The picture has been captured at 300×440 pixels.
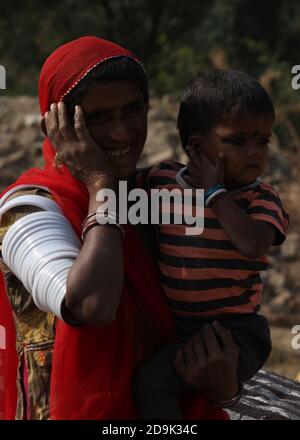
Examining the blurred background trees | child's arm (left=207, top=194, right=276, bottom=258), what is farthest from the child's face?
the blurred background trees

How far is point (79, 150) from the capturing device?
225 centimetres

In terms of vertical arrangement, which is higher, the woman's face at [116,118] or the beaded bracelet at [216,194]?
the woman's face at [116,118]

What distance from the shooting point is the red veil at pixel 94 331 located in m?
2.21

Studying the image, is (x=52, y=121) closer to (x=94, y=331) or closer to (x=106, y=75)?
(x=106, y=75)

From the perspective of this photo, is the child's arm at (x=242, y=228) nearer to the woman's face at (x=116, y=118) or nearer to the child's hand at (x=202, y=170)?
the child's hand at (x=202, y=170)

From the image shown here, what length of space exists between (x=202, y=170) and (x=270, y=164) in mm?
6734

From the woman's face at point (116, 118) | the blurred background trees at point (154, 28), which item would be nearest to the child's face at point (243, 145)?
the woman's face at point (116, 118)

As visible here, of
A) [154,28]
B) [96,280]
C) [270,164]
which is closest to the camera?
[96,280]

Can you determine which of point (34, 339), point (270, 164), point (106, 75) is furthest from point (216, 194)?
point (270, 164)

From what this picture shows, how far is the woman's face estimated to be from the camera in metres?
2.29

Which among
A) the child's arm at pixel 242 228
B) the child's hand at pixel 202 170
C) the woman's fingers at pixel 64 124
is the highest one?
the woman's fingers at pixel 64 124

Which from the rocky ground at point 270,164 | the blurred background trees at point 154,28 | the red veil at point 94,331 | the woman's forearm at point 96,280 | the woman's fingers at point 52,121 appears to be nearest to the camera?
the woman's forearm at point 96,280
